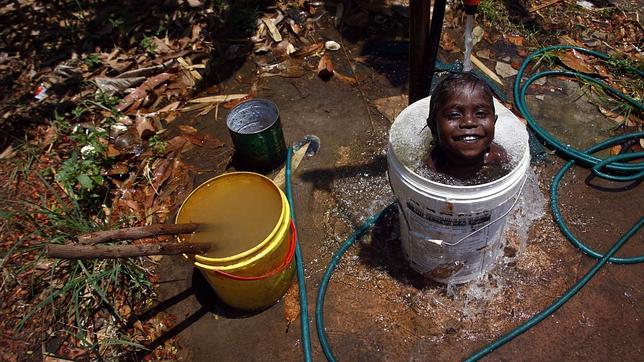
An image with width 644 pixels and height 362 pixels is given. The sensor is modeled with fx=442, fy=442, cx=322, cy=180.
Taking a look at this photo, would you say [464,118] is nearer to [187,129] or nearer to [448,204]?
[448,204]

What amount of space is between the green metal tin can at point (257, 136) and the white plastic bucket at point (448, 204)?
4.70 ft

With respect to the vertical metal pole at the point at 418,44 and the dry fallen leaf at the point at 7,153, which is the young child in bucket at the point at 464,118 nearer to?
the vertical metal pole at the point at 418,44

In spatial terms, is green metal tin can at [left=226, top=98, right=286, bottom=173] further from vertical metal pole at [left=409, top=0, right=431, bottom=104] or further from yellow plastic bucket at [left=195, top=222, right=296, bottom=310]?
vertical metal pole at [left=409, top=0, right=431, bottom=104]

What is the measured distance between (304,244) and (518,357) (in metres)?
1.79

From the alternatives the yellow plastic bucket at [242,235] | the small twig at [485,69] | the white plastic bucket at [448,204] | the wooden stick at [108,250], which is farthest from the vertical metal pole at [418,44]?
the wooden stick at [108,250]

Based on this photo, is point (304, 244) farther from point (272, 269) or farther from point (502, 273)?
point (502, 273)

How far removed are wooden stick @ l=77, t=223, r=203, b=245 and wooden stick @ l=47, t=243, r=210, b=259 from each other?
0.21 ft

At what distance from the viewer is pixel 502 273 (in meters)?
3.44

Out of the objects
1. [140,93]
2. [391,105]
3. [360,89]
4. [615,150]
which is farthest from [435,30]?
[140,93]

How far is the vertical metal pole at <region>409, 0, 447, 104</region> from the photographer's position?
10.0 feet

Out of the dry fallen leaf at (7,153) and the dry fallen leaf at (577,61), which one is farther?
the dry fallen leaf at (577,61)

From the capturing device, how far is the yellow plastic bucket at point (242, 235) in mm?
2896

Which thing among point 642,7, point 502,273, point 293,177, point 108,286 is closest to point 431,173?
point 502,273

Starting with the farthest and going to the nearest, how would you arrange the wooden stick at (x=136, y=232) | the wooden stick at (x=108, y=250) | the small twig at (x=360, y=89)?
the small twig at (x=360, y=89)
the wooden stick at (x=136, y=232)
the wooden stick at (x=108, y=250)
